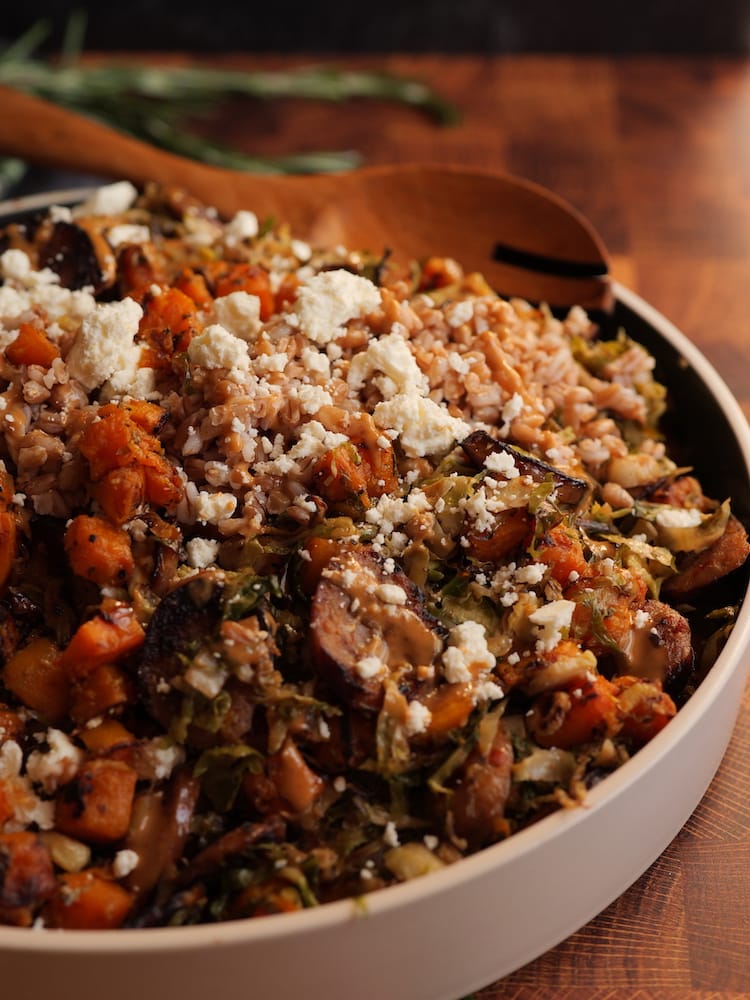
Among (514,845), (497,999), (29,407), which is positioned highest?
(29,407)

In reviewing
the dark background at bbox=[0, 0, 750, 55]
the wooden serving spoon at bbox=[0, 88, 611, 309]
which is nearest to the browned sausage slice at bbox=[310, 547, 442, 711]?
the wooden serving spoon at bbox=[0, 88, 611, 309]

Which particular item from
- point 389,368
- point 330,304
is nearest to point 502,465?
point 389,368

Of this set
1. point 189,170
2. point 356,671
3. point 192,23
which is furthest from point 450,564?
point 192,23

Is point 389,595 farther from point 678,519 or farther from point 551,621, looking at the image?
point 678,519

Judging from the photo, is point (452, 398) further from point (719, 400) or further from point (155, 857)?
point (155, 857)

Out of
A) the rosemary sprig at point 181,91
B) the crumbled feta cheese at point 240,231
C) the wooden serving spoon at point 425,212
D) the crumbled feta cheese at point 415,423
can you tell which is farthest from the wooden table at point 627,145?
the crumbled feta cheese at point 240,231

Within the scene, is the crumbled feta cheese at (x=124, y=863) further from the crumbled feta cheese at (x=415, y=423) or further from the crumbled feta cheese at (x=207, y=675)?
the crumbled feta cheese at (x=415, y=423)
